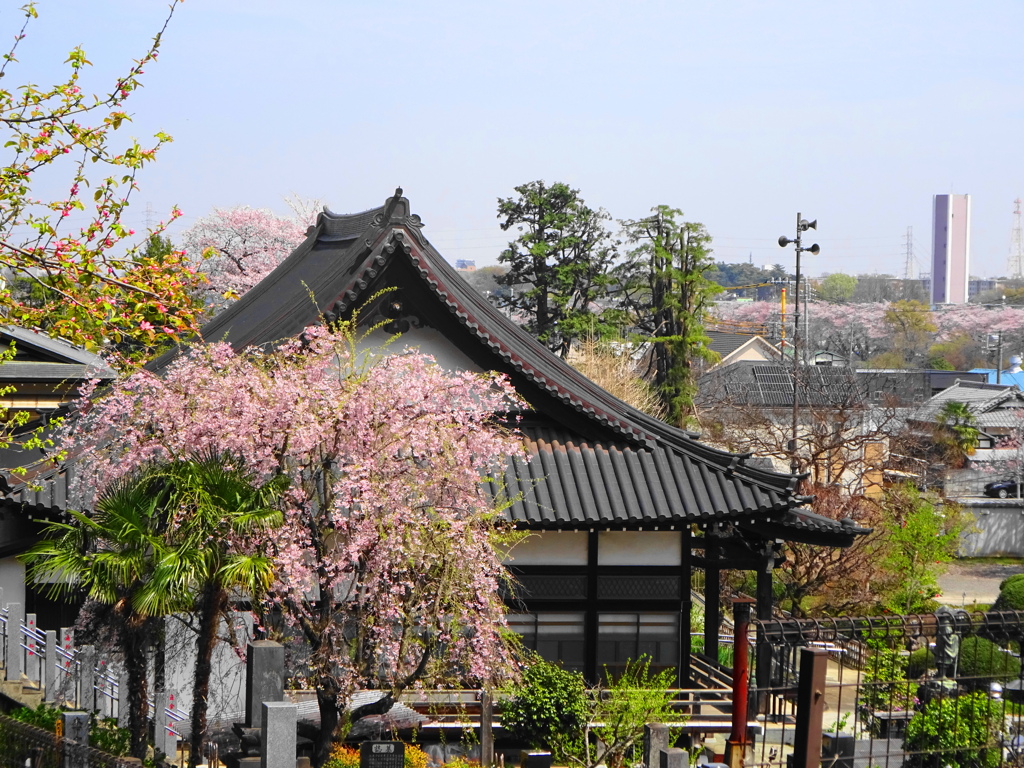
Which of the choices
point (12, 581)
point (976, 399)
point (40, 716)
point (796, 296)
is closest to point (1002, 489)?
point (976, 399)

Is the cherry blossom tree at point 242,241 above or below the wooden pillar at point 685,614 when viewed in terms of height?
above

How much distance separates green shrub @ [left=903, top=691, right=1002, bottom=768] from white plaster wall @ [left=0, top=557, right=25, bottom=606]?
11818mm

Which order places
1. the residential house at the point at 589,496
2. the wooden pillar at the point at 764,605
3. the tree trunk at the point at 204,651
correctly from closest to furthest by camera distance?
the tree trunk at the point at 204,651 < the residential house at the point at 589,496 < the wooden pillar at the point at 764,605

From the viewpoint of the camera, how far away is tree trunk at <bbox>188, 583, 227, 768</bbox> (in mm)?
10547

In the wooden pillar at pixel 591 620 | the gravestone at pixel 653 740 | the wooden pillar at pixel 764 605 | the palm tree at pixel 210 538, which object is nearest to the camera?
the palm tree at pixel 210 538

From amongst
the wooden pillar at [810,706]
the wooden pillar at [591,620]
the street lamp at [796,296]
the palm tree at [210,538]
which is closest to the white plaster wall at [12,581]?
the palm tree at [210,538]

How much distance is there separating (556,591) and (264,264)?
32.7m

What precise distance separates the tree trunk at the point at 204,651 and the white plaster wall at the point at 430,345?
5.66 m

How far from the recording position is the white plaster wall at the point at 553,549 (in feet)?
52.1

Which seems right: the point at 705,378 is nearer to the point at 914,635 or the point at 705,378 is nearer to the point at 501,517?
the point at 501,517

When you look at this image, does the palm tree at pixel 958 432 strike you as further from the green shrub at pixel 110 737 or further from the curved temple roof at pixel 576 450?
the green shrub at pixel 110 737

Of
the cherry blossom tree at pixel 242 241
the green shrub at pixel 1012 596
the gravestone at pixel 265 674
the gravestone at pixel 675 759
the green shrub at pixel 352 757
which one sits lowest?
the green shrub at pixel 1012 596

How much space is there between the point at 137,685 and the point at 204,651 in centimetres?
113

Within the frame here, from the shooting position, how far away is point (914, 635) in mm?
8992
